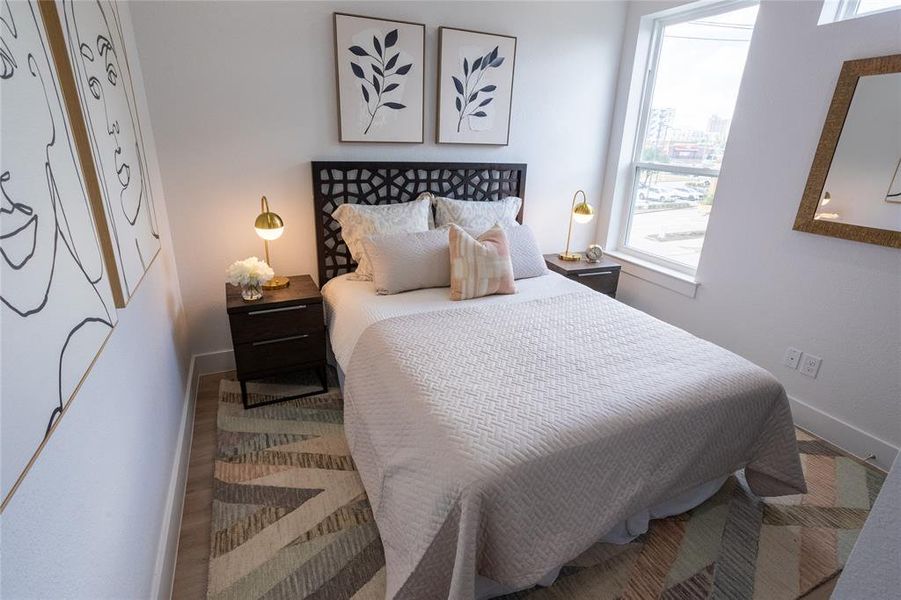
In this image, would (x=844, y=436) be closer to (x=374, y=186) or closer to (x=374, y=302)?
(x=374, y=302)

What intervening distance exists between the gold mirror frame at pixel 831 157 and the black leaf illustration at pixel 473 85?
1.74 meters

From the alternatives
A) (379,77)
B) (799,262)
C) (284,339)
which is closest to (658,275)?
(799,262)

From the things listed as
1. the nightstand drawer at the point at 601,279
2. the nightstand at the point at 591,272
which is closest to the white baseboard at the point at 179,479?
the nightstand at the point at 591,272

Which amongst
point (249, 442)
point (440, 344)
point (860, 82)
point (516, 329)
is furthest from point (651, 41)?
point (249, 442)

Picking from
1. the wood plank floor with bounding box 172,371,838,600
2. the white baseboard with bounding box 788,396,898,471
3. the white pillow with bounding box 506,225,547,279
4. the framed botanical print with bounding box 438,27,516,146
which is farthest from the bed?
the framed botanical print with bounding box 438,27,516,146

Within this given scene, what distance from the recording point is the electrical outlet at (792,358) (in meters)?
2.39

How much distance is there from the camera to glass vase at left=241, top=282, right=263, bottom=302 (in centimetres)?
224

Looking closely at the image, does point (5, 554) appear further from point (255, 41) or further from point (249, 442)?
point (255, 41)

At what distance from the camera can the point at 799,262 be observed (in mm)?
2328

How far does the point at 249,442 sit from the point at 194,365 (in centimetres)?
81

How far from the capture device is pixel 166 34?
6.94 ft

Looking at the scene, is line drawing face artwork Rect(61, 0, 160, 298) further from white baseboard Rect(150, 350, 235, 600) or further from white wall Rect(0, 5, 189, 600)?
white baseboard Rect(150, 350, 235, 600)

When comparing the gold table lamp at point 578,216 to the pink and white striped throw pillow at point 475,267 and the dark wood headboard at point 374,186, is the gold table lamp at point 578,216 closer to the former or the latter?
the dark wood headboard at point 374,186

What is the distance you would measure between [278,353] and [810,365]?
2791 mm
